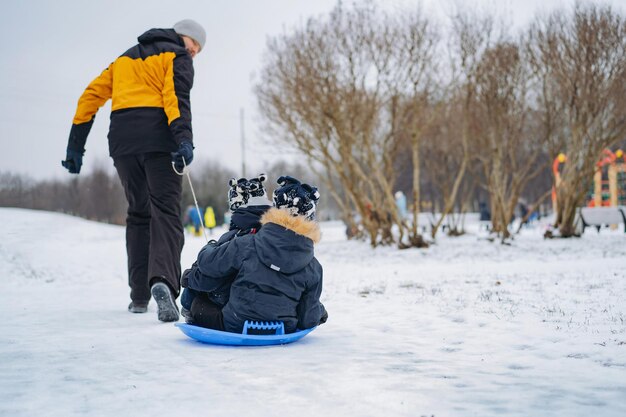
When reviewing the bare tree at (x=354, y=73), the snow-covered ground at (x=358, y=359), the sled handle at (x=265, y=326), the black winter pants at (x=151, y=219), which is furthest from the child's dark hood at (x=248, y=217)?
the bare tree at (x=354, y=73)

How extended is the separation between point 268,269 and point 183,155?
1.20 meters

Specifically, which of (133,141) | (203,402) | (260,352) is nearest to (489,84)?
(133,141)

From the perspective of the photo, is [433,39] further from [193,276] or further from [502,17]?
[193,276]

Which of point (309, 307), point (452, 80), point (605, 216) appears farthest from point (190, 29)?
point (605, 216)

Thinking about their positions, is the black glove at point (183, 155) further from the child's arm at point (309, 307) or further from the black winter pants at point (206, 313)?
the child's arm at point (309, 307)

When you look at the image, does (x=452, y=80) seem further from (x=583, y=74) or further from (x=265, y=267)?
(x=265, y=267)

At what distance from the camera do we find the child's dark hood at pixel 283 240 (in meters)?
3.51

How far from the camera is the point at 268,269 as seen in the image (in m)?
3.54

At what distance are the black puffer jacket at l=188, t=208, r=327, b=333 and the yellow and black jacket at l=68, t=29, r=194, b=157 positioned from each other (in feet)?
4.09

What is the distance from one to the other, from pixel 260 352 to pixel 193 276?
650 mm

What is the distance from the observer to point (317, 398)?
93.3 inches

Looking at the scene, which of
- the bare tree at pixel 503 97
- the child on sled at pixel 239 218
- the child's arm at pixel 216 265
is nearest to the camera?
the child's arm at pixel 216 265

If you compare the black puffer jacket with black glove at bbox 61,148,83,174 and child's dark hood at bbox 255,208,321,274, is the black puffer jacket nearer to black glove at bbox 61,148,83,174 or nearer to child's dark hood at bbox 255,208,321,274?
child's dark hood at bbox 255,208,321,274

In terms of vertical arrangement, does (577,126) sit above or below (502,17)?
below
